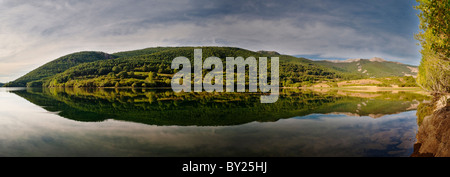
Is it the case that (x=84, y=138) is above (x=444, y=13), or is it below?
below
